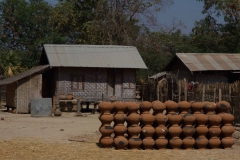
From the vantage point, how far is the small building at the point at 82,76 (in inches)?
1115

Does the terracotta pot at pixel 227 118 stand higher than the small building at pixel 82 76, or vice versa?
the small building at pixel 82 76

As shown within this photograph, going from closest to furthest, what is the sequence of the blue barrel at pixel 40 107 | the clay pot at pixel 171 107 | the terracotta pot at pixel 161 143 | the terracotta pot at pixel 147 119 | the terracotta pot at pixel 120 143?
the terracotta pot at pixel 120 143, the terracotta pot at pixel 161 143, the terracotta pot at pixel 147 119, the clay pot at pixel 171 107, the blue barrel at pixel 40 107

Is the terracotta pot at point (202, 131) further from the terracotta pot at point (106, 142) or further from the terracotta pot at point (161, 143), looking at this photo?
the terracotta pot at point (106, 142)

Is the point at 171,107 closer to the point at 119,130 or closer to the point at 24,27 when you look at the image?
the point at 119,130

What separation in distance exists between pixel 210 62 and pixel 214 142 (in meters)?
17.6

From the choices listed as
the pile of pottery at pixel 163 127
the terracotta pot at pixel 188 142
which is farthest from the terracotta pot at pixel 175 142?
the terracotta pot at pixel 188 142

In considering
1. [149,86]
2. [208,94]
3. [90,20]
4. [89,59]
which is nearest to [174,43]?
[90,20]

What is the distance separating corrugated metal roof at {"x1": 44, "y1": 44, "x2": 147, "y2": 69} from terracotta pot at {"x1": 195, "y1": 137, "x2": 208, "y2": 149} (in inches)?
658

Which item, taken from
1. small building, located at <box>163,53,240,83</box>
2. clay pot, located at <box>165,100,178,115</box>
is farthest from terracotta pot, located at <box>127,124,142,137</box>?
small building, located at <box>163,53,240,83</box>

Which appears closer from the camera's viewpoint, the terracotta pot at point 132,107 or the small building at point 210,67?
the terracotta pot at point 132,107

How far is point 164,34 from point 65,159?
119 feet

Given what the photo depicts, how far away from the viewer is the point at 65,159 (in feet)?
36.5

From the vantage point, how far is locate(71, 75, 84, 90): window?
29578 mm

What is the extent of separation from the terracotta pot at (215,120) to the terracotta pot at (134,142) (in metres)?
2.07
